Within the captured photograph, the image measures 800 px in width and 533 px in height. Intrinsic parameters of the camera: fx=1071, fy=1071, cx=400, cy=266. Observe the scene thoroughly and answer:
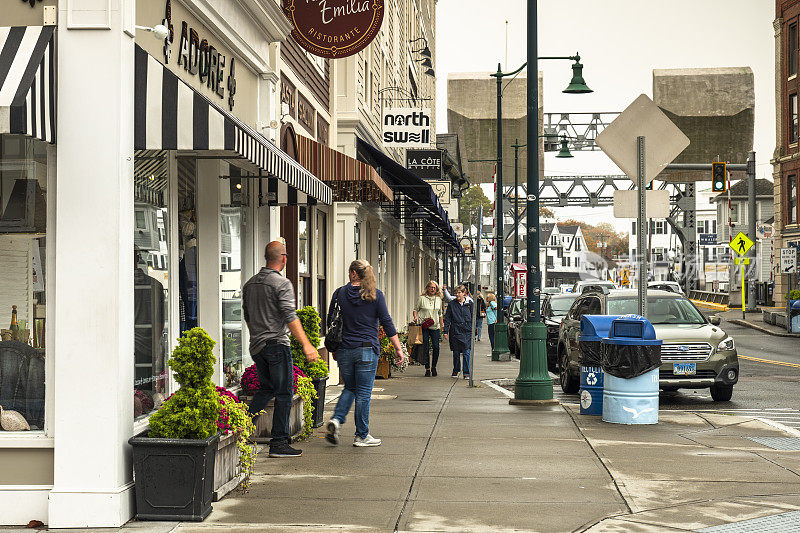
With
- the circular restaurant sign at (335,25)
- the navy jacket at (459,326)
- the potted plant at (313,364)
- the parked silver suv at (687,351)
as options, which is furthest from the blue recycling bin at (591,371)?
the navy jacket at (459,326)

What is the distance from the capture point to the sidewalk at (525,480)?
7.15 meters

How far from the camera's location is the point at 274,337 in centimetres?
954

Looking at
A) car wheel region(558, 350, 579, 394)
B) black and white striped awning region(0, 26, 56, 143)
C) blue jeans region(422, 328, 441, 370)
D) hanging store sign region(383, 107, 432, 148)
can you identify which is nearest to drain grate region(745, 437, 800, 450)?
car wheel region(558, 350, 579, 394)

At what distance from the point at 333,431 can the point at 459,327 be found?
11.0m

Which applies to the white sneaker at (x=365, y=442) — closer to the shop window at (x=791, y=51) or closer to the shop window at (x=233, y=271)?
the shop window at (x=233, y=271)

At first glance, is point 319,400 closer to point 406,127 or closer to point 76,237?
point 76,237

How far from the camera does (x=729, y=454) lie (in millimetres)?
10203

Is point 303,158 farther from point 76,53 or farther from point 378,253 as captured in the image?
point 378,253

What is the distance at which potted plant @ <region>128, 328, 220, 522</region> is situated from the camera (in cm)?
714

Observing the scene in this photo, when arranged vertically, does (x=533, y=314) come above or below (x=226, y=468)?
above

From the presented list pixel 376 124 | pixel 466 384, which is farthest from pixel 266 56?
pixel 376 124

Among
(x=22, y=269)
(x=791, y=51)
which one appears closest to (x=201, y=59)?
(x=22, y=269)

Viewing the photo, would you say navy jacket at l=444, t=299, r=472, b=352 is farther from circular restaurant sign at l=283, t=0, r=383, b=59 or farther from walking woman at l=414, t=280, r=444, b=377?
circular restaurant sign at l=283, t=0, r=383, b=59

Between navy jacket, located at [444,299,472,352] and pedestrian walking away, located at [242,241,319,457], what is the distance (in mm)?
11574
